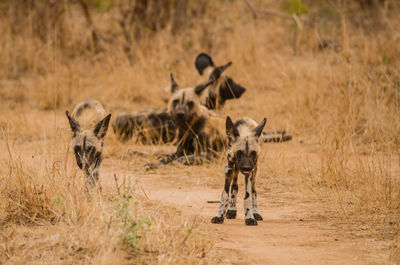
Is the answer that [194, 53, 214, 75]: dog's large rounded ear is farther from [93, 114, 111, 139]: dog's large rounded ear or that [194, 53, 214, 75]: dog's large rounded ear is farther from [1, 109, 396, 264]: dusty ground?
[93, 114, 111, 139]: dog's large rounded ear

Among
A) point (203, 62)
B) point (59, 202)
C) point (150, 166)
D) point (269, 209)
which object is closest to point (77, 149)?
point (59, 202)

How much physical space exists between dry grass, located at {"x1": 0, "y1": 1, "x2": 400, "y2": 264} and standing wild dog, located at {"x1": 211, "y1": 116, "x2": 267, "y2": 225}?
356 mm

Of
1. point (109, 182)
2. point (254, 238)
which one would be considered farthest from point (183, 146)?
point (254, 238)

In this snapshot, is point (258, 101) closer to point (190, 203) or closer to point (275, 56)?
point (275, 56)

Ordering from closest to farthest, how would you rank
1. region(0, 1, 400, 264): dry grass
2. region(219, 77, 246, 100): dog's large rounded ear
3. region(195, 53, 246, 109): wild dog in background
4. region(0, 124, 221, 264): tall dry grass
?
region(0, 124, 221, 264): tall dry grass < region(0, 1, 400, 264): dry grass < region(195, 53, 246, 109): wild dog in background < region(219, 77, 246, 100): dog's large rounded ear

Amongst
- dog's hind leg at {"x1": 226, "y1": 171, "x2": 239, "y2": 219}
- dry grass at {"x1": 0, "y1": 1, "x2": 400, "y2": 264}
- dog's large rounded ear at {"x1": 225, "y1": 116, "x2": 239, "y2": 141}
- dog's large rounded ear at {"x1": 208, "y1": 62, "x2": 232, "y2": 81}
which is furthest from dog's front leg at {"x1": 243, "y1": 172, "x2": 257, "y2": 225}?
dog's large rounded ear at {"x1": 208, "y1": 62, "x2": 232, "y2": 81}

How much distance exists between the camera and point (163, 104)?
29.9ft

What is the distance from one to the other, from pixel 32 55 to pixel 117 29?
194cm

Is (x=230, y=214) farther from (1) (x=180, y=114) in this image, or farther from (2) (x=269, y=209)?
(1) (x=180, y=114)

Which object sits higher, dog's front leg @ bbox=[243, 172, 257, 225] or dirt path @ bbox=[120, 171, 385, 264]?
dog's front leg @ bbox=[243, 172, 257, 225]

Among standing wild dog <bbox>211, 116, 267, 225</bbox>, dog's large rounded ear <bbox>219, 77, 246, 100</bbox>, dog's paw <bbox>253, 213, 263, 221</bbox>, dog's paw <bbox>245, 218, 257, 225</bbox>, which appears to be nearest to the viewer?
standing wild dog <bbox>211, 116, 267, 225</bbox>

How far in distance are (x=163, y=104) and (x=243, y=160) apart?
510 cm

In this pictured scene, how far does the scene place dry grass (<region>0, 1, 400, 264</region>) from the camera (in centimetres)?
355

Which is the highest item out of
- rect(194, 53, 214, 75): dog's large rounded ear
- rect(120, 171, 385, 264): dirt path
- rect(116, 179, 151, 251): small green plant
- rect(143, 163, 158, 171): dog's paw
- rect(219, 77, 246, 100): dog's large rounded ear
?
rect(194, 53, 214, 75): dog's large rounded ear
